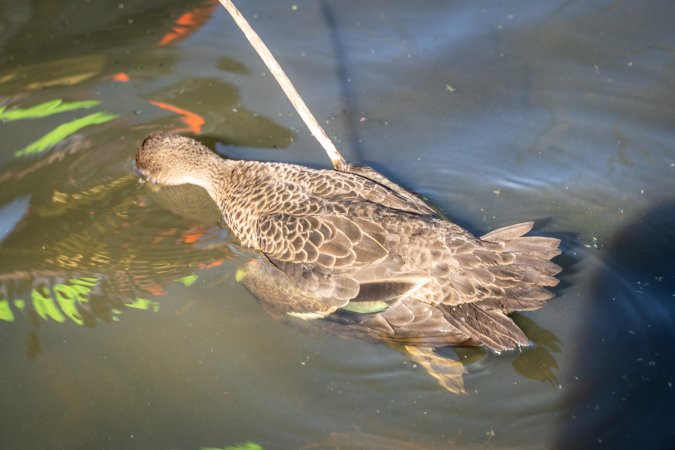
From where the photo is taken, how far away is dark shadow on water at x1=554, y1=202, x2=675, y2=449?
420 centimetres

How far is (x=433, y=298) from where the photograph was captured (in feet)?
15.0

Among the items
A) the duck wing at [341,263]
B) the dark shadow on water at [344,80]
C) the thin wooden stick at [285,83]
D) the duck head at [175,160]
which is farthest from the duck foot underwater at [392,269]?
the dark shadow on water at [344,80]

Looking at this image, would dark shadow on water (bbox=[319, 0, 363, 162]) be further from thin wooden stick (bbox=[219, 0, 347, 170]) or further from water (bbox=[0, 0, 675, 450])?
thin wooden stick (bbox=[219, 0, 347, 170])

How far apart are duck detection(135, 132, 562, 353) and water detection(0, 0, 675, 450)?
19 centimetres

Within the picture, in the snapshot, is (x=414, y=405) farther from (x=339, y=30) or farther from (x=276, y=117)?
(x=339, y=30)

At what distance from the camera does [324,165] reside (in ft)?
19.6

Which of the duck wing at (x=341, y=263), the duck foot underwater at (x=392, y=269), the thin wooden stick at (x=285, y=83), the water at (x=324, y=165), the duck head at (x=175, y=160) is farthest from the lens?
the duck head at (x=175, y=160)

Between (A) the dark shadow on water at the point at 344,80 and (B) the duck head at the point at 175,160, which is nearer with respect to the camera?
(B) the duck head at the point at 175,160

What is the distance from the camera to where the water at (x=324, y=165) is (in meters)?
4.37

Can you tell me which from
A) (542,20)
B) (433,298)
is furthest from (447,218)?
(542,20)

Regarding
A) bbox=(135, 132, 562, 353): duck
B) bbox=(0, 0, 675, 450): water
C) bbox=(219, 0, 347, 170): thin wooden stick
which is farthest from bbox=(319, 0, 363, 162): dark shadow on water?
bbox=(135, 132, 562, 353): duck

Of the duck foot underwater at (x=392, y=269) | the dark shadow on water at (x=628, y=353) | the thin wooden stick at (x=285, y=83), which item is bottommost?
the dark shadow on water at (x=628, y=353)

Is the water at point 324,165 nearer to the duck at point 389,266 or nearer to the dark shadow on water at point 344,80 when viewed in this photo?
the dark shadow on water at point 344,80

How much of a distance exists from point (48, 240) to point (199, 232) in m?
1.05
